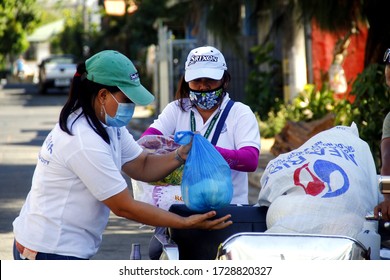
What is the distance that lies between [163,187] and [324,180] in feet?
3.80

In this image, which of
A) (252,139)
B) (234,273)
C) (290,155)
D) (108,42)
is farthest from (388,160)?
(108,42)

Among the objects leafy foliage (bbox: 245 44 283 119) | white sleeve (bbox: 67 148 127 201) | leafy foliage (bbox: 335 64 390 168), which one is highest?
white sleeve (bbox: 67 148 127 201)

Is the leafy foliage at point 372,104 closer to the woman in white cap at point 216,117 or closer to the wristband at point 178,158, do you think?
the woman in white cap at point 216,117

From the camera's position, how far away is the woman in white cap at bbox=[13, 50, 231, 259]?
14.9 ft

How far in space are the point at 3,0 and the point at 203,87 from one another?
2552cm

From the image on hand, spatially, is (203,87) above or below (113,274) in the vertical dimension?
above

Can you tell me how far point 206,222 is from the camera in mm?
4727

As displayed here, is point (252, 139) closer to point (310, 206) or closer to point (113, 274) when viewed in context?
point (310, 206)

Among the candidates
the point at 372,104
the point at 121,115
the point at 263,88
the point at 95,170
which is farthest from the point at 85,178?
the point at 263,88

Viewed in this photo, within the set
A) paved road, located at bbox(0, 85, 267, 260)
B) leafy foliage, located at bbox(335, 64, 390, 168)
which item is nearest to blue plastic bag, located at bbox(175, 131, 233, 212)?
paved road, located at bbox(0, 85, 267, 260)

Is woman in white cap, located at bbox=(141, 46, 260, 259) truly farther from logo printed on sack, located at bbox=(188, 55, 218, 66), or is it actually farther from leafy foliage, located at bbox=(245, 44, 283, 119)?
leafy foliage, located at bbox=(245, 44, 283, 119)

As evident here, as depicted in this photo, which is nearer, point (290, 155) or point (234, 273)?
point (234, 273)

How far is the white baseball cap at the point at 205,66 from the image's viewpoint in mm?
5879

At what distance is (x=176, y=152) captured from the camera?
5.20m
